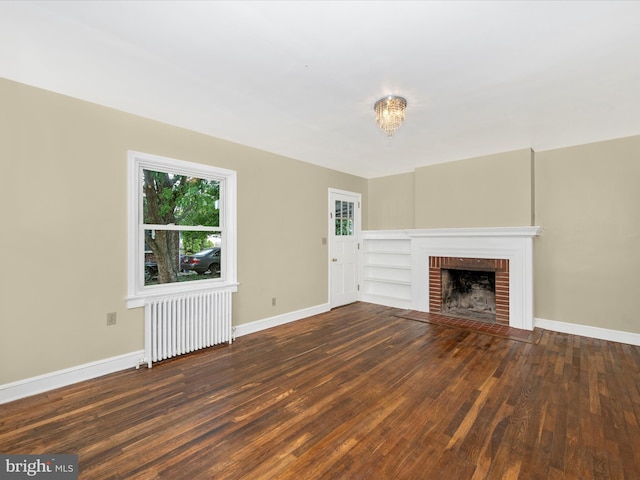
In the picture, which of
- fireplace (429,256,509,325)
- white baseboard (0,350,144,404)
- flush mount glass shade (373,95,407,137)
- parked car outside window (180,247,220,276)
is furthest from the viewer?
fireplace (429,256,509,325)

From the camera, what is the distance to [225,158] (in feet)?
12.4

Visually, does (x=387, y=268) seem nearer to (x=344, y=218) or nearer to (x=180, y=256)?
(x=344, y=218)

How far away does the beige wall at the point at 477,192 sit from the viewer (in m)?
4.20

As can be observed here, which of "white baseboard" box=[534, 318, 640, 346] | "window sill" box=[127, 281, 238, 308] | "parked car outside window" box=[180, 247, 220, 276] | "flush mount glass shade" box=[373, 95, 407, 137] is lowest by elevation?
"white baseboard" box=[534, 318, 640, 346]

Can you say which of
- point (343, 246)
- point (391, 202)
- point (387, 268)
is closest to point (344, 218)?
point (343, 246)

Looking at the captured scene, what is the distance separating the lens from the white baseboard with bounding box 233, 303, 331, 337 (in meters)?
3.95

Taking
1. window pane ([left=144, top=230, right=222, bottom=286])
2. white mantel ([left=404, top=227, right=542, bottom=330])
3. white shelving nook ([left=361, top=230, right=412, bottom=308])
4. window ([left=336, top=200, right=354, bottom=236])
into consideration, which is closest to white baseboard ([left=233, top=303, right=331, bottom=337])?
window pane ([left=144, top=230, right=222, bottom=286])

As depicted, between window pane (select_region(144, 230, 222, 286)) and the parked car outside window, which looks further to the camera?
the parked car outside window

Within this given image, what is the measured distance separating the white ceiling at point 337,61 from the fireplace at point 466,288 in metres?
2.10

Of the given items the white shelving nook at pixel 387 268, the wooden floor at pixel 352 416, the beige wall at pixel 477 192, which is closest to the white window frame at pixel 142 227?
the wooden floor at pixel 352 416

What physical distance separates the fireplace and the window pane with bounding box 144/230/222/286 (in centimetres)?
351

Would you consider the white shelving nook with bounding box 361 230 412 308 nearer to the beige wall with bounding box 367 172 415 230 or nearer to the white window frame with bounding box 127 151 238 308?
the beige wall with bounding box 367 172 415 230

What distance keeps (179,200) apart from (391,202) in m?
3.87

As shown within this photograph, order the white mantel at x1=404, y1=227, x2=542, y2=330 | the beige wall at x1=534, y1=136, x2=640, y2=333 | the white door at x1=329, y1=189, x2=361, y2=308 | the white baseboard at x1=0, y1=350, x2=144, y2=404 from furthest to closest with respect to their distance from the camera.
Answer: the white door at x1=329, y1=189, x2=361, y2=308 → the white mantel at x1=404, y1=227, x2=542, y2=330 → the beige wall at x1=534, y1=136, x2=640, y2=333 → the white baseboard at x1=0, y1=350, x2=144, y2=404
